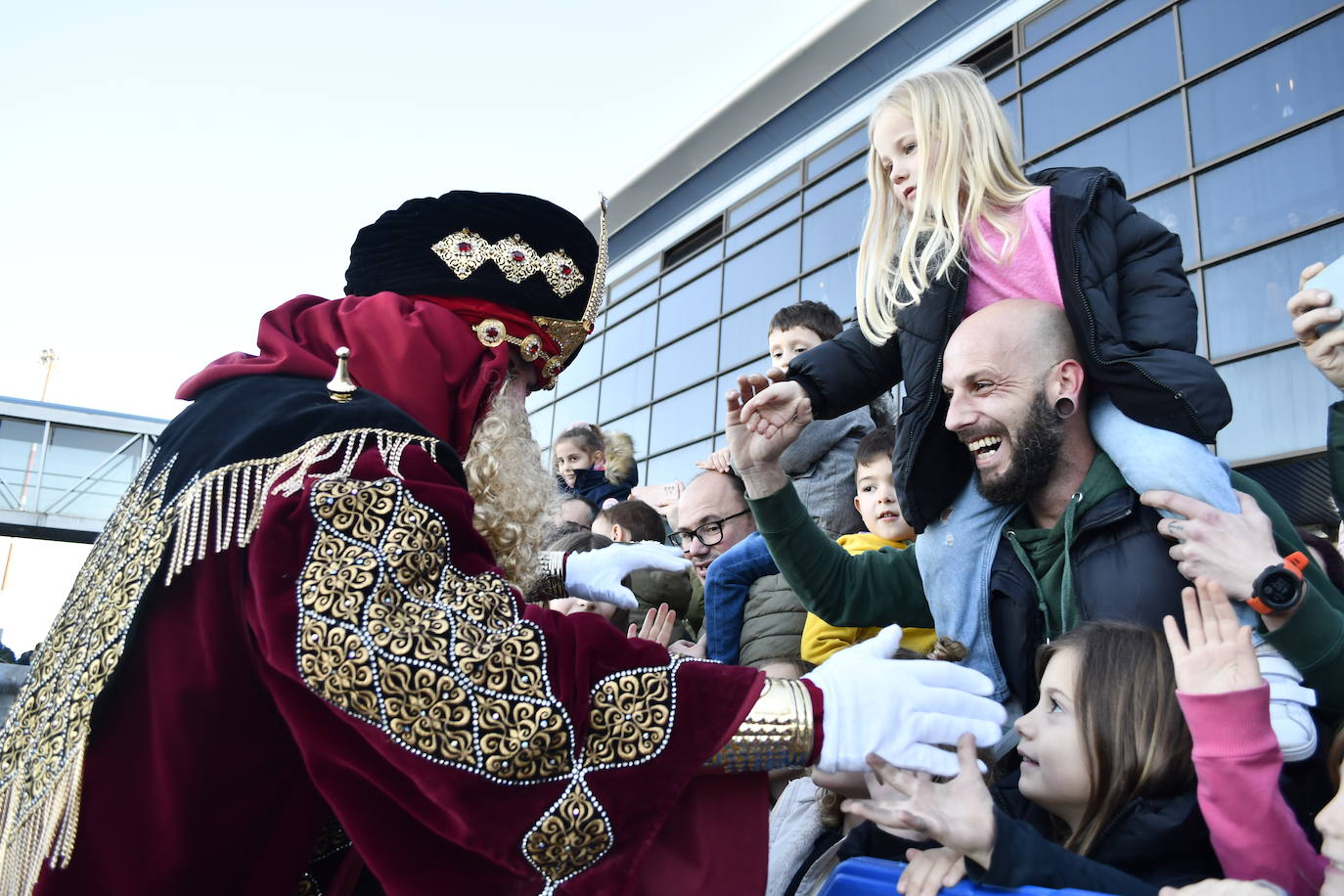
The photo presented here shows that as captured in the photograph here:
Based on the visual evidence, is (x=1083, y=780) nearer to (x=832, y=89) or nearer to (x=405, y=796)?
(x=405, y=796)

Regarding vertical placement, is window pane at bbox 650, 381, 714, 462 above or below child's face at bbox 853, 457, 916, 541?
above

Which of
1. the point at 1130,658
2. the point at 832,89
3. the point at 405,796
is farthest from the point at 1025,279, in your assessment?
the point at 832,89

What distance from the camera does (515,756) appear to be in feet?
4.85

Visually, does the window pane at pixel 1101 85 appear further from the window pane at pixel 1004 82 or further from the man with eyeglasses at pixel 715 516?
the man with eyeglasses at pixel 715 516

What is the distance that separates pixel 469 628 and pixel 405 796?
0.25 metres

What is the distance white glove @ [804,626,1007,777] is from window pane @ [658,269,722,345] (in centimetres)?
1349

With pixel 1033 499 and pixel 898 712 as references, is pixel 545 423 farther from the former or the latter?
pixel 898 712

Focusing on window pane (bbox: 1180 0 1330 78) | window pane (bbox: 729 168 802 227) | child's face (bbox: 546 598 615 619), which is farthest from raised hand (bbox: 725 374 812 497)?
window pane (bbox: 729 168 802 227)

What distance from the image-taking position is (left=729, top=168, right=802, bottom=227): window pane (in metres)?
13.8

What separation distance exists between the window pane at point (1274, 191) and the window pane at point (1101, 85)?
3.90 ft

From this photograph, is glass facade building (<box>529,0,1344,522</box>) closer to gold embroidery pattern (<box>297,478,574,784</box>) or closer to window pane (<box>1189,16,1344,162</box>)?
window pane (<box>1189,16,1344,162</box>)

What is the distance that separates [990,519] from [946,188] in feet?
2.91

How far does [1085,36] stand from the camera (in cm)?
987

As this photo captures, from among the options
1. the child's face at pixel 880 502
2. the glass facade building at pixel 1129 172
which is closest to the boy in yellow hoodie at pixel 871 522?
the child's face at pixel 880 502
